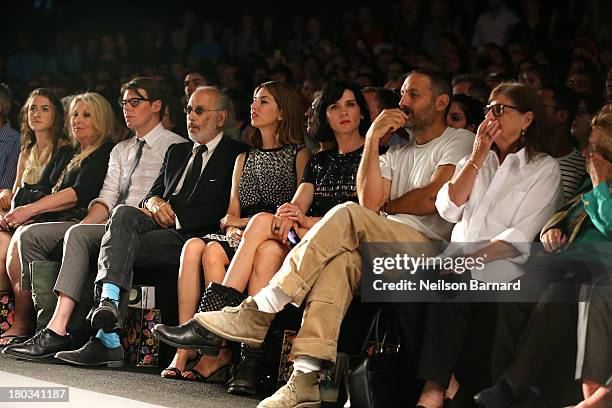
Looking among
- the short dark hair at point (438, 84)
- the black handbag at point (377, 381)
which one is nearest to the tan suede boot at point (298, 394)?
the black handbag at point (377, 381)

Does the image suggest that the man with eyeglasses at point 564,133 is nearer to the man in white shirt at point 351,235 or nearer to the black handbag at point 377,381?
the man in white shirt at point 351,235

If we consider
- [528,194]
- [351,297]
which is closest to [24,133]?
[351,297]

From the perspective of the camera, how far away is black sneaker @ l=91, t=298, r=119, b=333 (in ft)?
15.2

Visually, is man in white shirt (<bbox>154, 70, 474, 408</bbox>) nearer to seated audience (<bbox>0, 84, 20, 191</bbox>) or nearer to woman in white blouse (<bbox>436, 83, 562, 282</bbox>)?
woman in white blouse (<bbox>436, 83, 562, 282</bbox>)

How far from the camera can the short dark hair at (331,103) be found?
4.68 metres

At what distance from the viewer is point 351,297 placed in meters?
3.88

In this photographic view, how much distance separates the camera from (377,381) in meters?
3.71

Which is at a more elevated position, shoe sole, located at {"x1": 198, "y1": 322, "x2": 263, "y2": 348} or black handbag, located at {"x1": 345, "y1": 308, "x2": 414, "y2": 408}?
shoe sole, located at {"x1": 198, "y1": 322, "x2": 263, "y2": 348}

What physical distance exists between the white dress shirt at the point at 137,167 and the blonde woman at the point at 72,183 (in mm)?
59

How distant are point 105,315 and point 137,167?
1090mm

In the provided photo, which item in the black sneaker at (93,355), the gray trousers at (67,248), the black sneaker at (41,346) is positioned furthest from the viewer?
the gray trousers at (67,248)

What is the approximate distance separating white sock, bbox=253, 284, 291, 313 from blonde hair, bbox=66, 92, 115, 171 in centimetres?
205

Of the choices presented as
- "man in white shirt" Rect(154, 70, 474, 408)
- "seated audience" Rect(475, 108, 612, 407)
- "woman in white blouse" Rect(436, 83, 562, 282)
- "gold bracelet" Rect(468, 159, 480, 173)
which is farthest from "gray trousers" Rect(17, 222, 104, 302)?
"seated audience" Rect(475, 108, 612, 407)

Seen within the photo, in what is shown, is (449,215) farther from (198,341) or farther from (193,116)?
(193,116)
